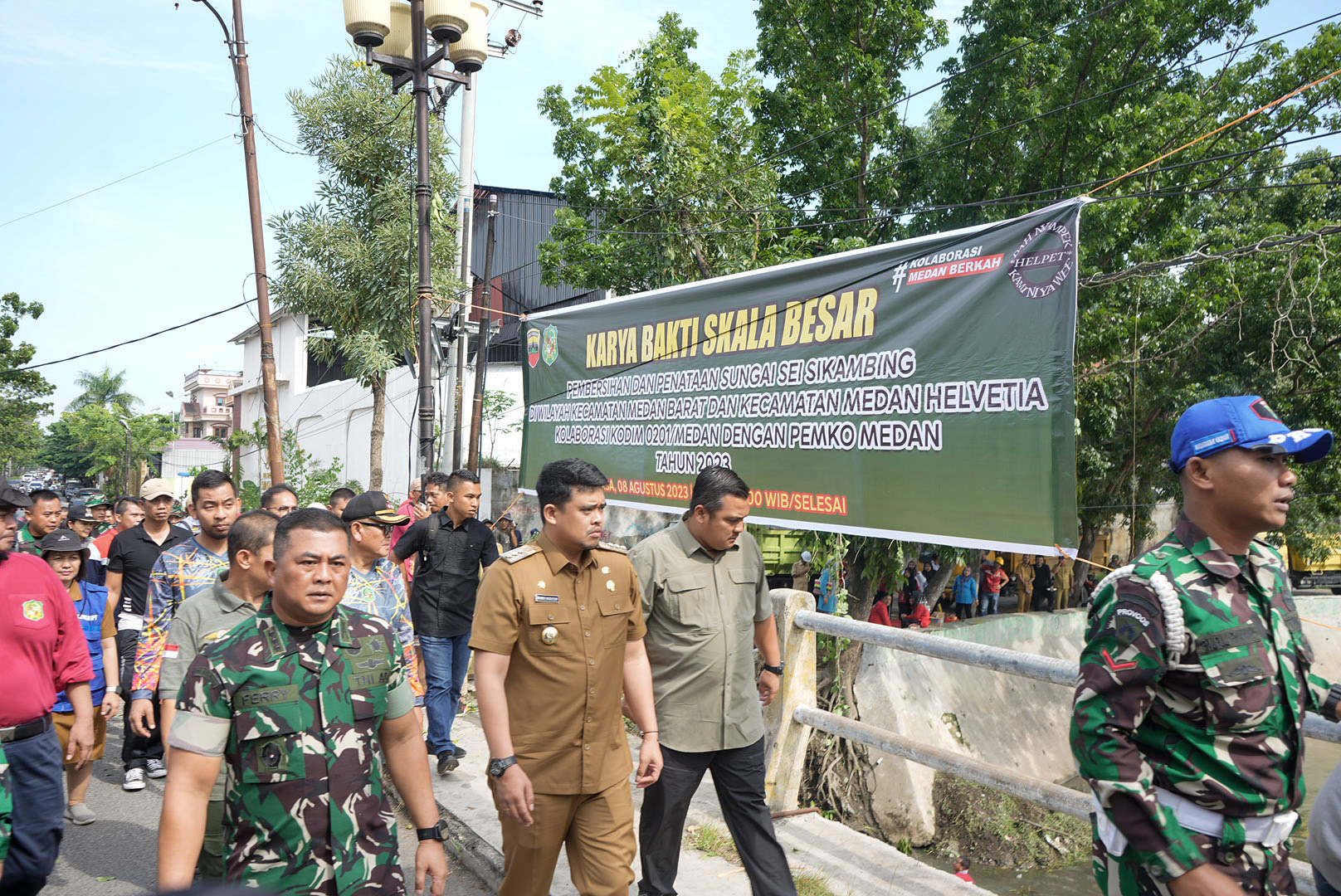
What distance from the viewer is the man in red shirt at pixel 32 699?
3.46 meters

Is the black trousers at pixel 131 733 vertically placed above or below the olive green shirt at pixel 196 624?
below

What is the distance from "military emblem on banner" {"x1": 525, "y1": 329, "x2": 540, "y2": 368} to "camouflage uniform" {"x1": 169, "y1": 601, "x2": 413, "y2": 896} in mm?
7104

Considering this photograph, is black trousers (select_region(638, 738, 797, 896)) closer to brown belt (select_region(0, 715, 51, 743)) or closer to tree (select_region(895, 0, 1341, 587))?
brown belt (select_region(0, 715, 51, 743))

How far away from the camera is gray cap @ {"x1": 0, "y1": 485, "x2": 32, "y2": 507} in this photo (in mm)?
4000

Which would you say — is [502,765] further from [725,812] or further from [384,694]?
[725,812]

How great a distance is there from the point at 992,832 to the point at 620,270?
10832 millimetres

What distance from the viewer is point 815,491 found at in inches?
242

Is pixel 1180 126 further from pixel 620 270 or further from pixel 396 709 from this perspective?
pixel 396 709

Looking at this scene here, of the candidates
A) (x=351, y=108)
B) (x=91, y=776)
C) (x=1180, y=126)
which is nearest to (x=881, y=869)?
(x=91, y=776)

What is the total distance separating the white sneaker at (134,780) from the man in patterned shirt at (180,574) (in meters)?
1.80

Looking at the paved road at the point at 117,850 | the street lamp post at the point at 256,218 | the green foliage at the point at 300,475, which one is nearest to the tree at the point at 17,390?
the green foliage at the point at 300,475

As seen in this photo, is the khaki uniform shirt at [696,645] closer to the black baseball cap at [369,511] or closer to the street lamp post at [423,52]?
the black baseball cap at [369,511]

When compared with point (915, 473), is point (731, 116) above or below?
above

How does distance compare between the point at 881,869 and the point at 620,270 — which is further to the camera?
the point at 620,270
